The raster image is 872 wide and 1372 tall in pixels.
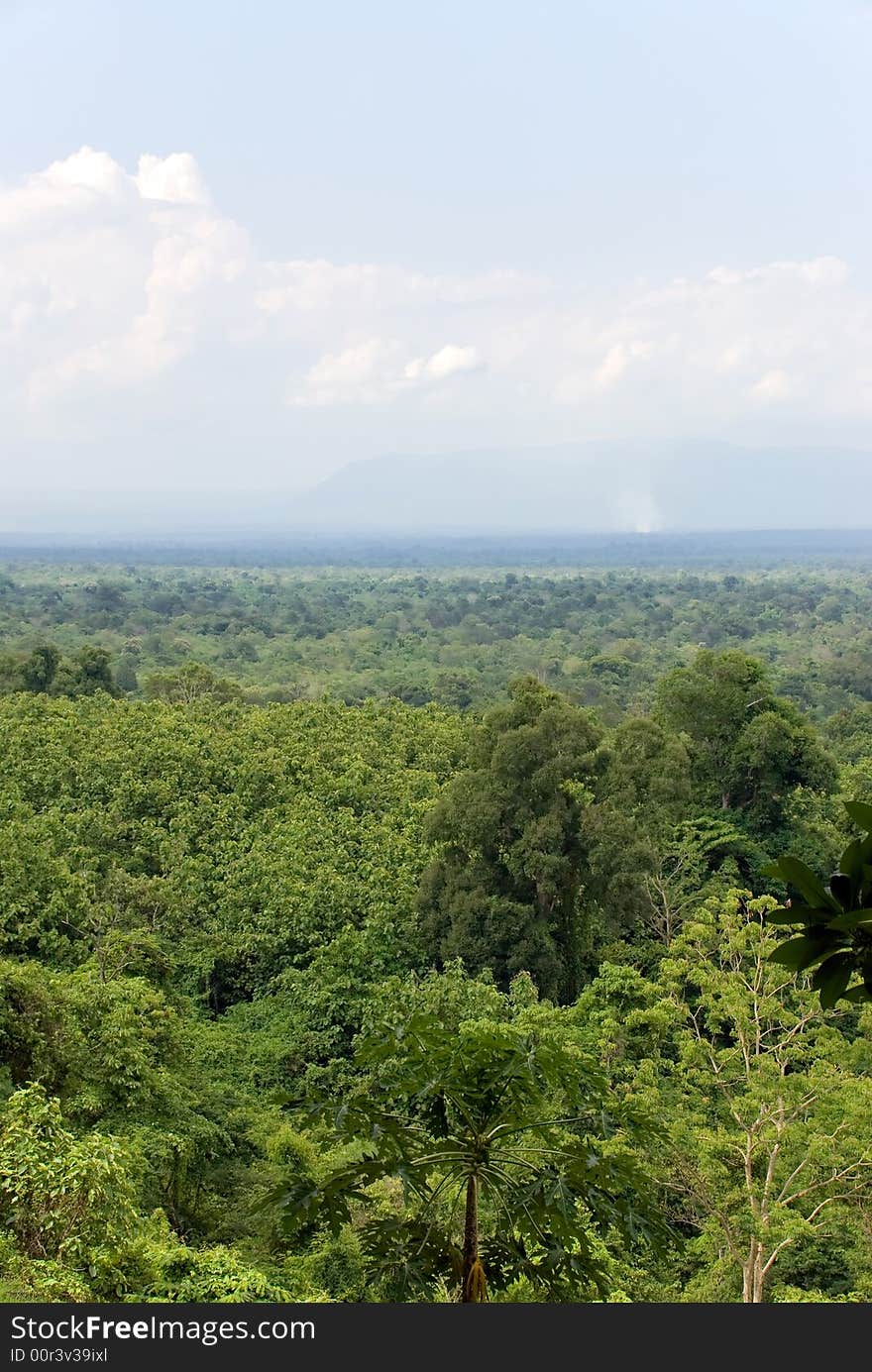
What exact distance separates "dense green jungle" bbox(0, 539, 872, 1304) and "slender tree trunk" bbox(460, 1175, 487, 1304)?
1 centimetres

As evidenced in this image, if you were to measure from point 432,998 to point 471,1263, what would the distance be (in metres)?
9.77

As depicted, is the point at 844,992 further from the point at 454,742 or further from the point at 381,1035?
the point at 454,742

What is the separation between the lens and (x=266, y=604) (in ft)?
270

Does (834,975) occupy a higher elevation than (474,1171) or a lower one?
higher

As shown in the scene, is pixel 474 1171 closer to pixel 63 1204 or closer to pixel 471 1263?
pixel 471 1263

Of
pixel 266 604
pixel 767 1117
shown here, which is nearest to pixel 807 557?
pixel 266 604

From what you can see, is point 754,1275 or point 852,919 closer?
point 852,919

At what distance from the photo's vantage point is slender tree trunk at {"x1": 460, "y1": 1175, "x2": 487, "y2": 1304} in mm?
3623

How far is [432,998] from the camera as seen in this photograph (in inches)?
521

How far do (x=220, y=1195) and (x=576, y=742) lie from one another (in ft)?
25.2

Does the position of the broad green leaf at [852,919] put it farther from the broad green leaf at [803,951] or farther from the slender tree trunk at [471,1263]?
the slender tree trunk at [471,1263]

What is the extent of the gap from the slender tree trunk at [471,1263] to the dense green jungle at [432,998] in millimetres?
11

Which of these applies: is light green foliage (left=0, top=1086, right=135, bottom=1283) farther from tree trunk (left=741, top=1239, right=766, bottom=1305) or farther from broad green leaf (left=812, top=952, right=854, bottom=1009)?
broad green leaf (left=812, top=952, right=854, bottom=1009)

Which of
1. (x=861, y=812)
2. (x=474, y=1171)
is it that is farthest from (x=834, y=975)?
(x=474, y=1171)
